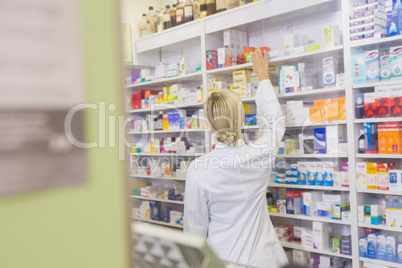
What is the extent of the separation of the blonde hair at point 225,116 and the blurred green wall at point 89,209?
2.17m

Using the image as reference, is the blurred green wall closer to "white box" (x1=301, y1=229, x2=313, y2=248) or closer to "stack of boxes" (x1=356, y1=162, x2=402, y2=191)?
"stack of boxes" (x1=356, y1=162, x2=402, y2=191)

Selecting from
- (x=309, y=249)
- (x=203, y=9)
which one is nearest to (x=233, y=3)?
(x=203, y=9)

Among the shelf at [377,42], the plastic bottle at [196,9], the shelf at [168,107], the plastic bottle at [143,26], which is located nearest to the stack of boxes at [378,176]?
the shelf at [377,42]

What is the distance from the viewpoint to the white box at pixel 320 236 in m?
4.13

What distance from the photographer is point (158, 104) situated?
5941mm

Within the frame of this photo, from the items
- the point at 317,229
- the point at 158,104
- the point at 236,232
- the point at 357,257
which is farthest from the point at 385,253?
the point at 158,104

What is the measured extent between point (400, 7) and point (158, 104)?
3.35 meters

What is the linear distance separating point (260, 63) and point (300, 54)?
1.28 feet

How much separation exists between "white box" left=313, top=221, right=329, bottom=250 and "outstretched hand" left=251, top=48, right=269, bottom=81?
1.51m

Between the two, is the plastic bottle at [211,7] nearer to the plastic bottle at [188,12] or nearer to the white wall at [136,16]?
the plastic bottle at [188,12]

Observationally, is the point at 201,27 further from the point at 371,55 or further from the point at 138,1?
the point at 371,55

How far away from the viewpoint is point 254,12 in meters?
4.51

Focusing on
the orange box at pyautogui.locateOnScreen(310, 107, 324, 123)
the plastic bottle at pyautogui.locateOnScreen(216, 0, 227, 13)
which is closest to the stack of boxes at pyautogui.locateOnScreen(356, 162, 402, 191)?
the orange box at pyautogui.locateOnScreen(310, 107, 324, 123)

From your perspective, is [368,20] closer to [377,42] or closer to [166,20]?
[377,42]
